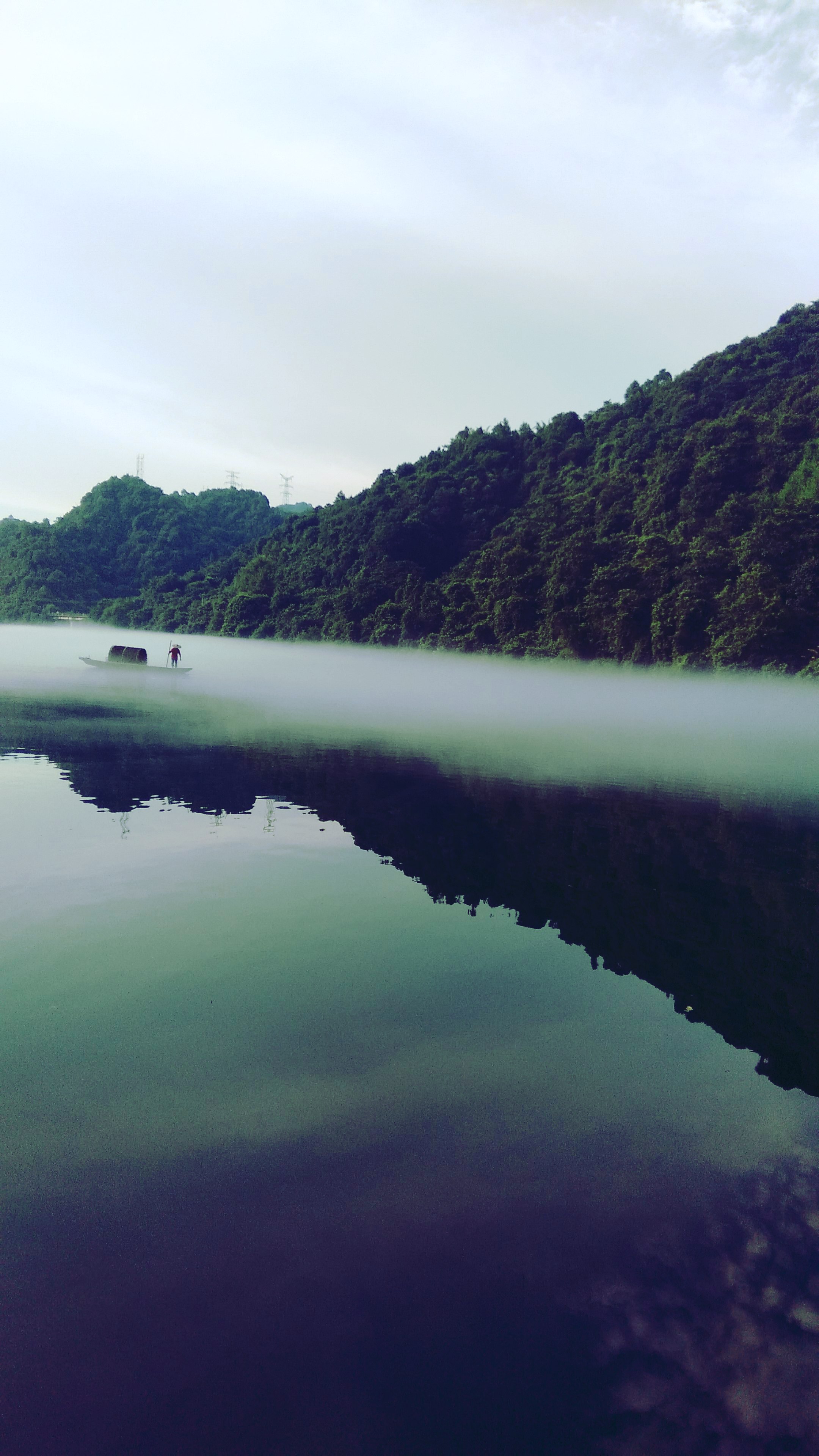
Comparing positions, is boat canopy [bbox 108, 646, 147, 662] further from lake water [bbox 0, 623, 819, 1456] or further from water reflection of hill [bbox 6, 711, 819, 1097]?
lake water [bbox 0, 623, 819, 1456]

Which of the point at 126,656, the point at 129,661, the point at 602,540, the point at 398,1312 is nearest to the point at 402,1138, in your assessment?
the point at 398,1312

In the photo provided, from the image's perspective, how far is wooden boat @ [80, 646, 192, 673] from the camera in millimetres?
76188

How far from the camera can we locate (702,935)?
14164 mm

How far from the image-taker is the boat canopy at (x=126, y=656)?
7756 centimetres

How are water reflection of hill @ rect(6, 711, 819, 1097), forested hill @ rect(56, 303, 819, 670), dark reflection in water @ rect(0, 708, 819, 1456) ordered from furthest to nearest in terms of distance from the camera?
forested hill @ rect(56, 303, 819, 670)
water reflection of hill @ rect(6, 711, 819, 1097)
dark reflection in water @ rect(0, 708, 819, 1456)

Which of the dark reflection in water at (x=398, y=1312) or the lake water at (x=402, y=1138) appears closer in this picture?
the dark reflection in water at (x=398, y=1312)

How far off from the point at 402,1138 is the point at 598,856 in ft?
37.2

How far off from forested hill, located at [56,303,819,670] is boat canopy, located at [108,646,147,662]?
4553 cm

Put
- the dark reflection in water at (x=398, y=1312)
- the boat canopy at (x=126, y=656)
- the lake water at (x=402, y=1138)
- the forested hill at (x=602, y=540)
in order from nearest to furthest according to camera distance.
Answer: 1. the dark reflection in water at (x=398, y=1312)
2. the lake water at (x=402, y=1138)
3. the boat canopy at (x=126, y=656)
4. the forested hill at (x=602, y=540)

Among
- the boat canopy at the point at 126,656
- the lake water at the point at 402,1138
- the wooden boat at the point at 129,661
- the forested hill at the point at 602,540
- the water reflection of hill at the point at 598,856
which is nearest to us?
the lake water at the point at 402,1138

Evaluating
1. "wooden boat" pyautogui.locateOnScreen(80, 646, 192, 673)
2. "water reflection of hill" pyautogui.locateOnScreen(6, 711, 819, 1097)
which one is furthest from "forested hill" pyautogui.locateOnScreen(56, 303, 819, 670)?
"water reflection of hill" pyautogui.locateOnScreen(6, 711, 819, 1097)

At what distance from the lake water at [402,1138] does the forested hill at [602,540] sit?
66979 mm

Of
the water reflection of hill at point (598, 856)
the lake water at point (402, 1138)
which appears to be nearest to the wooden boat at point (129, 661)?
the water reflection of hill at point (598, 856)

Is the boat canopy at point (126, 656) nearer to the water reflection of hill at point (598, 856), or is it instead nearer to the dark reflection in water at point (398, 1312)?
the water reflection of hill at point (598, 856)
